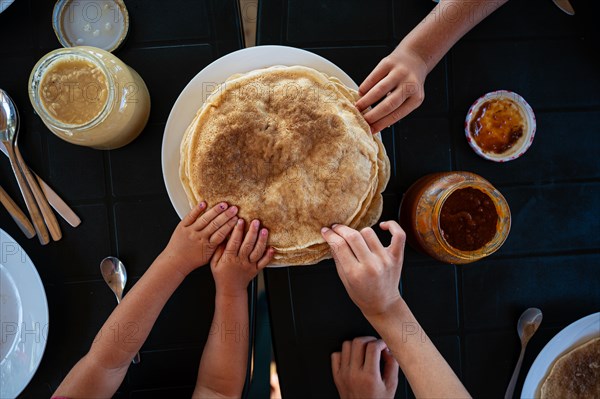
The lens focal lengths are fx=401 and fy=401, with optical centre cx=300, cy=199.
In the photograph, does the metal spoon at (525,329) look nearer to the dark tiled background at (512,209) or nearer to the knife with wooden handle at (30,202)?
the dark tiled background at (512,209)

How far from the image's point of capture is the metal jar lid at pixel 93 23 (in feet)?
3.49

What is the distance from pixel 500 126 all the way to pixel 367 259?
0.57 metres

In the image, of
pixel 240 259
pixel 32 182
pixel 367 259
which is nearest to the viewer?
pixel 367 259

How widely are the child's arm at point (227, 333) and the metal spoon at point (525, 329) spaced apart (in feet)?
2.47

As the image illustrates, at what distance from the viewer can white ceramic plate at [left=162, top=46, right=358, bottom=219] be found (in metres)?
0.98

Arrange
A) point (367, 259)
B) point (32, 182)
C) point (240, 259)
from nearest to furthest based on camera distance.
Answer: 1. point (367, 259)
2. point (240, 259)
3. point (32, 182)

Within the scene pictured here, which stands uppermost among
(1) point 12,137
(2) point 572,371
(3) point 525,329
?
(1) point 12,137

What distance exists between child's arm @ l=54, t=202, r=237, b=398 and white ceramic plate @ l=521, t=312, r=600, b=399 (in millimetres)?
928

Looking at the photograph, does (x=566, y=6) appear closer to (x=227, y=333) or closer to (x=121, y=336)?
(x=227, y=333)

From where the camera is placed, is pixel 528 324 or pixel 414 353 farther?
pixel 528 324

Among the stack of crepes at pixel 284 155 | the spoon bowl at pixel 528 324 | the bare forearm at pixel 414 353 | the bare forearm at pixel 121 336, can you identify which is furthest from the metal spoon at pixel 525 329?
the bare forearm at pixel 121 336

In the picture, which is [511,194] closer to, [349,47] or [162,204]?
[349,47]

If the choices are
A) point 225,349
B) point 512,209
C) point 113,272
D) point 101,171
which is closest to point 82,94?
point 101,171

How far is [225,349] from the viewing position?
1.05 meters
